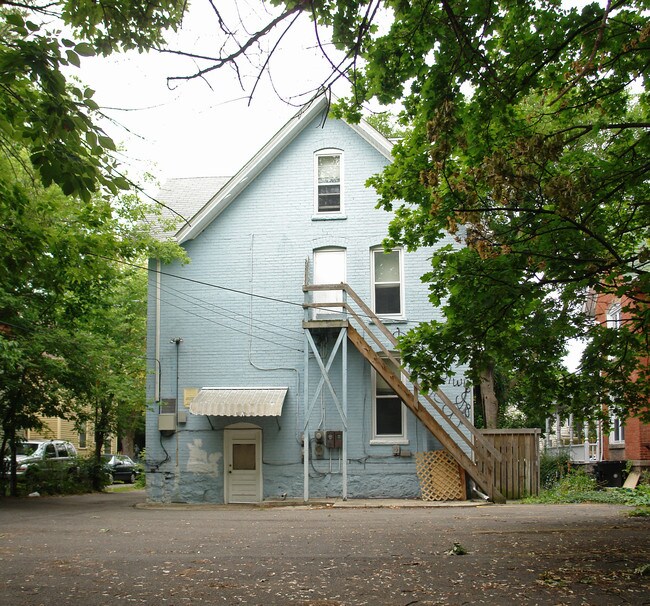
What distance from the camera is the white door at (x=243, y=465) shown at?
66.7 ft

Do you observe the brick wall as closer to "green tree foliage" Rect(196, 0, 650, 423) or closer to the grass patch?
the grass patch

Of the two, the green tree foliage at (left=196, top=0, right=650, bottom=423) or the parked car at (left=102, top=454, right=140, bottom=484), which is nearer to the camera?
the green tree foliage at (left=196, top=0, right=650, bottom=423)

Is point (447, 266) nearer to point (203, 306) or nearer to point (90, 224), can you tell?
point (90, 224)

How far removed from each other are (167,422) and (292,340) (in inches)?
156

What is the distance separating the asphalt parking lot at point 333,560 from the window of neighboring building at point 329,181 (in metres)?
9.29

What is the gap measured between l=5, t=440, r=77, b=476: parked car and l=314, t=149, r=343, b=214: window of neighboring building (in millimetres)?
13267

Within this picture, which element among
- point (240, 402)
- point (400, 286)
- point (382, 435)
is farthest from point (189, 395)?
point (400, 286)

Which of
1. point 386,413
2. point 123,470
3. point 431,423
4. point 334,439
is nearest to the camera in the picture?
point 431,423

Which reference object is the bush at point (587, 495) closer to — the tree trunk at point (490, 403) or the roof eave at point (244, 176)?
the tree trunk at point (490, 403)

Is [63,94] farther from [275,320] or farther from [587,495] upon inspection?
[587,495]

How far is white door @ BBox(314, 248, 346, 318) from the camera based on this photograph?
20875 millimetres

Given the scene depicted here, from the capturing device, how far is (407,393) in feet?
62.1

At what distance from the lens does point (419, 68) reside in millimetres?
8891

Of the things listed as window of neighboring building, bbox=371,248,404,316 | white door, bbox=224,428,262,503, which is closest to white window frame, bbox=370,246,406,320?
window of neighboring building, bbox=371,248,404,316
